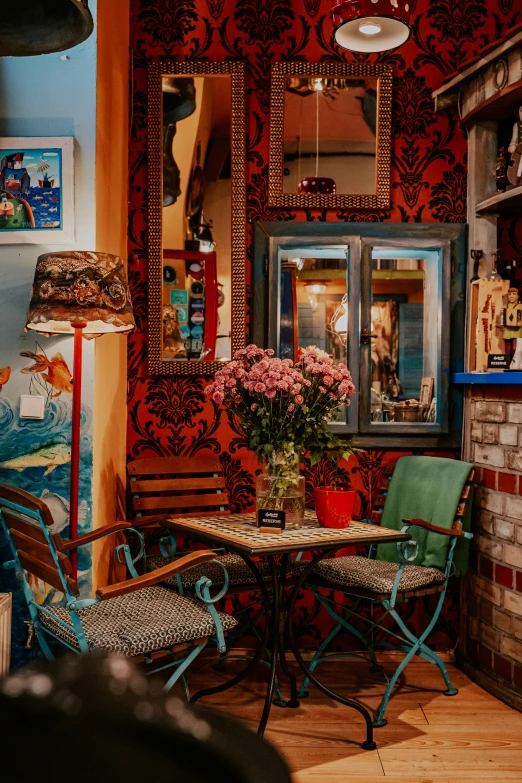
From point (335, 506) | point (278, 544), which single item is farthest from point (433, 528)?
point (278, 544)

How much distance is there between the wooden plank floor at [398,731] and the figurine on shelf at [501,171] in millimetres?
2405

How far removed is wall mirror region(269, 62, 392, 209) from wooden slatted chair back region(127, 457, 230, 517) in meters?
1.44

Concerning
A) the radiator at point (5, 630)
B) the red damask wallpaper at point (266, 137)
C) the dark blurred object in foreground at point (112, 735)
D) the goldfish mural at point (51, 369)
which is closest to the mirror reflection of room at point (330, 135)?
the red damask wallpaper at point (266, 137)

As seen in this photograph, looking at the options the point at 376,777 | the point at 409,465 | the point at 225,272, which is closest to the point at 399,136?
the point at 225,272

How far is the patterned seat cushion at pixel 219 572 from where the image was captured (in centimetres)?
321

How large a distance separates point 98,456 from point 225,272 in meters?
1.24

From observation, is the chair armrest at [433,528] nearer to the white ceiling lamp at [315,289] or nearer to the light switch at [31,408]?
the white ceiling lamp at [315,289]

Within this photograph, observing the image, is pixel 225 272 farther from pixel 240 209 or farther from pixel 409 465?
pixel 409 465

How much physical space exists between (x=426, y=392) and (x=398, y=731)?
167 cm

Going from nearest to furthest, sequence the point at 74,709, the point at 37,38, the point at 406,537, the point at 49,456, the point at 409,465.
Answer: the point at 74,709 → the point at 37,38 → the point at 406,537 → the point at 49,456 → the point at 409,465

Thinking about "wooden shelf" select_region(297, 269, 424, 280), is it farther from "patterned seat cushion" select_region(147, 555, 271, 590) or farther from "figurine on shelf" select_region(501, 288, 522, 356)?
"patterned seat cushion" select_region(147, 555, 271, 590)

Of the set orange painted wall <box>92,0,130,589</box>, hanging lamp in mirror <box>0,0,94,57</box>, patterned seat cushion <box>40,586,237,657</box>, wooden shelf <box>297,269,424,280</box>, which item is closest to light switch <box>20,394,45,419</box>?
orange painted wall <box>92,0,130,589</box>

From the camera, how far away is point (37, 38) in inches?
46.1

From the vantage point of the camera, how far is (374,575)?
3168mm
